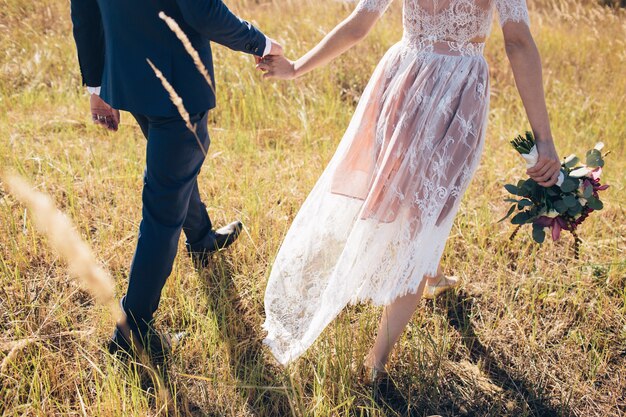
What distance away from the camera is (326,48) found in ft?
7.72

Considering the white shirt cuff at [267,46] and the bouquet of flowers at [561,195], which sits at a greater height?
the white shirt cuff at [267,46]

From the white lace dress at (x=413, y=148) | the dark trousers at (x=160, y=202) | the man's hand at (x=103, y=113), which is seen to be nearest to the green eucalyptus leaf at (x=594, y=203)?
the white lace dress at (x=413, y=148)

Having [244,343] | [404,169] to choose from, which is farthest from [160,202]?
[404,169]

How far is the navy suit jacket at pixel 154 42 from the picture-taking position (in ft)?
6.47

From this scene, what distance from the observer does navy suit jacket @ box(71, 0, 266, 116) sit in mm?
1972

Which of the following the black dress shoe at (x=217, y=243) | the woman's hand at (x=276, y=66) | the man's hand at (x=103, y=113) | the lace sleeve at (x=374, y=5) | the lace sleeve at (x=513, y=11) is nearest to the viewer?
the lace sleeve at (x=513, y=11)

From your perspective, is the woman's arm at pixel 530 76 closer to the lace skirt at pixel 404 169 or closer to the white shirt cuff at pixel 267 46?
the lace skirt at pixel 404 169

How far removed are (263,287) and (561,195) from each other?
1.36 m

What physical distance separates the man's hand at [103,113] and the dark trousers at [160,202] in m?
0.28

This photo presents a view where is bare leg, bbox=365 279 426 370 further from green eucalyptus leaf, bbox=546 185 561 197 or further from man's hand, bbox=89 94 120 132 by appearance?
man's hand, bbox=89 94 120 132

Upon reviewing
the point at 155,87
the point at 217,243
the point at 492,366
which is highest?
the point at 155,87

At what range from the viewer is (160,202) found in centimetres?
218

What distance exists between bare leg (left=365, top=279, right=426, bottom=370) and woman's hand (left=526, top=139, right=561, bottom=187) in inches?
22.7

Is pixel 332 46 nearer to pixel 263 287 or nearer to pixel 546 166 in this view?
pixel 546 166
